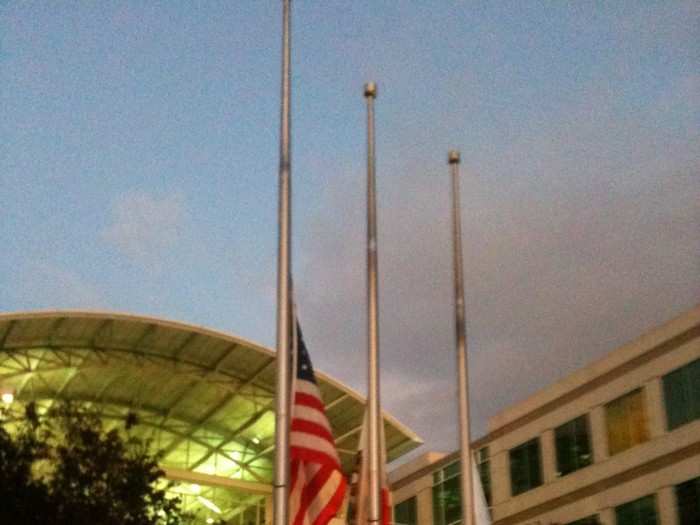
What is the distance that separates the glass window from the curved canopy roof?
347 cm

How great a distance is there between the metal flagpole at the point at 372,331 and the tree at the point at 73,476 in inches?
193

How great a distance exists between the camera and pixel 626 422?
3934cm

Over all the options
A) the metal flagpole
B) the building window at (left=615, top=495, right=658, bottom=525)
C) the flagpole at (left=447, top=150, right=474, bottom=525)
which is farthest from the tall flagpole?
the building window at (left=615, top=495, right=658, bottom=525)

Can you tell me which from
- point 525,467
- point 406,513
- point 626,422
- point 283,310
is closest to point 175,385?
point 406,513

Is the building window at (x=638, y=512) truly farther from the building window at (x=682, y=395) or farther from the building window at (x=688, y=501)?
the building window at (x=682, y=395)

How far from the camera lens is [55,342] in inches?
1864

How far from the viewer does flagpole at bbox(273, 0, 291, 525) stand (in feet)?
59.5

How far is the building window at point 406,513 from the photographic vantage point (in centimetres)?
5306

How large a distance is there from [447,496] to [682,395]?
15642mm

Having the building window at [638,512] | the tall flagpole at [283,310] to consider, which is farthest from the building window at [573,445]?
the tall flagpole at [283,310]

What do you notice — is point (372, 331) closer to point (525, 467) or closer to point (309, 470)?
point (309, 470)

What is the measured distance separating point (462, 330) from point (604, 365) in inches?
724

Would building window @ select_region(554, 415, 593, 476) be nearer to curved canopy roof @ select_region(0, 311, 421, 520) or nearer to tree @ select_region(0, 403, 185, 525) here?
curved canopy roof @ select_region(0, 311, 421, 520)

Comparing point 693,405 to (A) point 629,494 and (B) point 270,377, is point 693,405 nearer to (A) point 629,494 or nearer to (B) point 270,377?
(A) point 629,494
